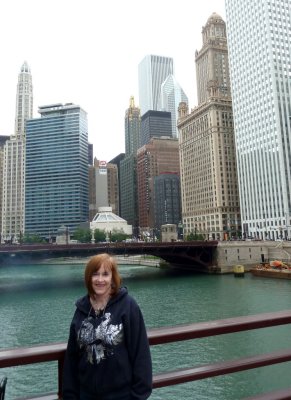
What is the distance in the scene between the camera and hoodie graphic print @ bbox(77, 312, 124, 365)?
12.7 feet

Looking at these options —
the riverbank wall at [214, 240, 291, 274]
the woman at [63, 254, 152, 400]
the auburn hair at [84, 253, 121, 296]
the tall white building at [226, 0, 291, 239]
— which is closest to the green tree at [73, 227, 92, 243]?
the tall white building at [226, 0, 291, 239]

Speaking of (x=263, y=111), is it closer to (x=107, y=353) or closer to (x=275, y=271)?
(x=275, y=271)

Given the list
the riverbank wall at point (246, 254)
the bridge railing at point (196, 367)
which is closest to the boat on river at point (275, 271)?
the riverbank wall at point (246, 254)

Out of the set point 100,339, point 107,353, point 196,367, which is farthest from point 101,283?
point 196,367

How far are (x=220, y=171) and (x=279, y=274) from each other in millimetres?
108210

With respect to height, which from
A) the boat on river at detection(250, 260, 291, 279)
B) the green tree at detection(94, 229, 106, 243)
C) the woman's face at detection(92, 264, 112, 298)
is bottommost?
the boat on river at detection(250, 260, 291, 279)

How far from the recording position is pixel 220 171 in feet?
551

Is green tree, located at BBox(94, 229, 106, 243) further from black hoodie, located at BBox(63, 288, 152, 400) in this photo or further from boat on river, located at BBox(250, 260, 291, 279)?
black hoodie, located at BBox(63, 288, 152, 400)

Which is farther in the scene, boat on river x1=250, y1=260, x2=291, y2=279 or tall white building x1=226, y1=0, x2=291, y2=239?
tall white building x1=226, y1=0, x2=291, y2=239

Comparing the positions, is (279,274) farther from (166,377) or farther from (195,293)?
(166,377)

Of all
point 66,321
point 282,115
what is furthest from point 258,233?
point 66,321

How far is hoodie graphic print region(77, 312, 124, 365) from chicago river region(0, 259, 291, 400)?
15218 millimetres

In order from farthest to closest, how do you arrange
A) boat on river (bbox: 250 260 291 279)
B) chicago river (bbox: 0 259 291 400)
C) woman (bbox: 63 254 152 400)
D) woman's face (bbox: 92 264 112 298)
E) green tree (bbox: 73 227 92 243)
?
green tree (bbox: 73 227 92 243)
boat on river (bbox: 250 260 291 279)
chicago river (bbox: 0 259 291 400)
woman's face (bbox: 92 264 112 298)
woman (bbox: 63 254 152 400)

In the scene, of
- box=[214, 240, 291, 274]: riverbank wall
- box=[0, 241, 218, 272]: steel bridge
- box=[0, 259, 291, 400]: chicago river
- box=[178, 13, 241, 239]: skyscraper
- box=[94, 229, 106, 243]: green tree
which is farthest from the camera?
box=[94, 229, 106, 243]: green tree
